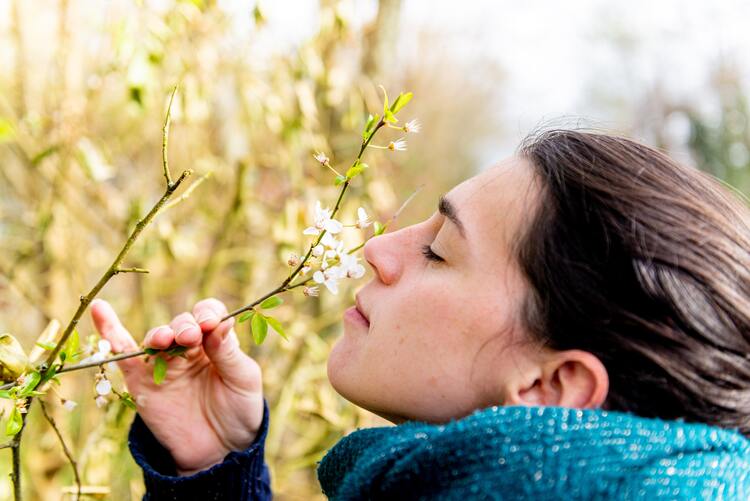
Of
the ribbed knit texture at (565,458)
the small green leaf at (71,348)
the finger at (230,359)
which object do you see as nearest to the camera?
the ribbed knit texture at (565,458)

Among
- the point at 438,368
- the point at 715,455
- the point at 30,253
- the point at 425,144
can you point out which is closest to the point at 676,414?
the point at 715,455

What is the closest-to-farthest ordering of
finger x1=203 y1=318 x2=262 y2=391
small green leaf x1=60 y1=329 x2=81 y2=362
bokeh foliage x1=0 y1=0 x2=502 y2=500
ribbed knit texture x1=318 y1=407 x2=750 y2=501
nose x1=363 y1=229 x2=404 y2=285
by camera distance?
ribbed knit texture x1=318 y1=407 x2=750 y2=501 < small green leaf x1=60 y1=329 x2=81 y2=362 < nose x1=363 y1=229 x2=404 y2=285 < finger x1=203 y1=318 x2=262 y2=391 < bokeh foliage x1=0 y1=0 x2=502 y2=500

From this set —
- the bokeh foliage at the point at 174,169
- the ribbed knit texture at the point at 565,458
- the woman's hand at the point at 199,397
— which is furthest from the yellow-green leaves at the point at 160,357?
the bokeh foliage at the point at 174,169

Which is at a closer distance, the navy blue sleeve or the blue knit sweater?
the blue knit sweater

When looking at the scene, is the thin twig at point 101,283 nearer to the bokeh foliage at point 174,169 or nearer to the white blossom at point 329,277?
the white blossom at point 329,277

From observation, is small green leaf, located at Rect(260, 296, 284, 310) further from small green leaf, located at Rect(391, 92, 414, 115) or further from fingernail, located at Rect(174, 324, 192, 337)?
small green leaf, located at Rect(391, 92, 414, 115)

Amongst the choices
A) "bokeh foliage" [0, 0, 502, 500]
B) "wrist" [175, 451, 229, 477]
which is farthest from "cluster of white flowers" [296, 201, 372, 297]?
"bokeh foliage" [0, 0, 502, 500]

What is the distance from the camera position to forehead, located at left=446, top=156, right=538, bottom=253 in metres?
0.89

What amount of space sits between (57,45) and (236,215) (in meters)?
0.62

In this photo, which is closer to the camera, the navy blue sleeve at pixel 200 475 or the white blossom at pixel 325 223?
the white blossom at pixel 325 223

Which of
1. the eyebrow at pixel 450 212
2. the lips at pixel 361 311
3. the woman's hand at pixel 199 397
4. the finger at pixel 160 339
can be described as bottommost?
the woman's hand at pixel 199 397

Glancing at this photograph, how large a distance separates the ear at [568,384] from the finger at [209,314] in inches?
16.7

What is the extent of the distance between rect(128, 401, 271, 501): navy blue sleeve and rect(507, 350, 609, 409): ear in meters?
0.48

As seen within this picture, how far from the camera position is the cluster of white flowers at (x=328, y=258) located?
2.88ft
